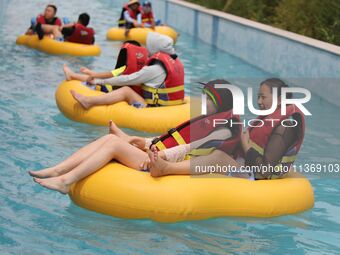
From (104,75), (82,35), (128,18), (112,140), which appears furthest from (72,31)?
(112,140)

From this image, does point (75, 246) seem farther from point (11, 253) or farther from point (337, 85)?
point (337, 85)

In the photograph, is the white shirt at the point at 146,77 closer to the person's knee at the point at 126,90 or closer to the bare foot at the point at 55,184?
the person's knee at the point at 126,90

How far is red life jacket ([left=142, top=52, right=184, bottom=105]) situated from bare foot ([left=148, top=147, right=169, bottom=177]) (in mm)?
2846

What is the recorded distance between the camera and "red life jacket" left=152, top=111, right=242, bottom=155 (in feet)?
20.2

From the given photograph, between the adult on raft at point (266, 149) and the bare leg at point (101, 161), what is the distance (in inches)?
6.0

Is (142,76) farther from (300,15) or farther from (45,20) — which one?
(45,20)

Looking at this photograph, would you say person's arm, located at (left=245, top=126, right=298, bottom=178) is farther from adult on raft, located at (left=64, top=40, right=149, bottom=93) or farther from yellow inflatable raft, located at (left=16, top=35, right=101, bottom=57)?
yellow inflatable raft, located at (left=16, top=35, right=101, bottom=57)

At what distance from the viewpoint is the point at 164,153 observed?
6.16 meters

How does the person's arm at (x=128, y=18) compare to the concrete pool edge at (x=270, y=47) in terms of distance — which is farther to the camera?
the person's arm at (x=128, y=18)

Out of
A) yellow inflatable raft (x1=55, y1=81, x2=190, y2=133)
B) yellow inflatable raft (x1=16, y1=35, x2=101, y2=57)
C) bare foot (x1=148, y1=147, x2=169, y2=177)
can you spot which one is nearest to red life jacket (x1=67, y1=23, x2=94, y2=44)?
yellow inflatable raft (x1=16, y1=35, x2=101, y2=57)

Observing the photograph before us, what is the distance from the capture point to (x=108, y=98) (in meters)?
8.80

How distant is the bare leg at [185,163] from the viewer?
19.1 feet

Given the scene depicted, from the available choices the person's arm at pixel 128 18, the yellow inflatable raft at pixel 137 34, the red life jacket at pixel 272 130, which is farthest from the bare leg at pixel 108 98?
the person's arm at pixel 128 18

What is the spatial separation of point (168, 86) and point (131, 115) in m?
0.53
